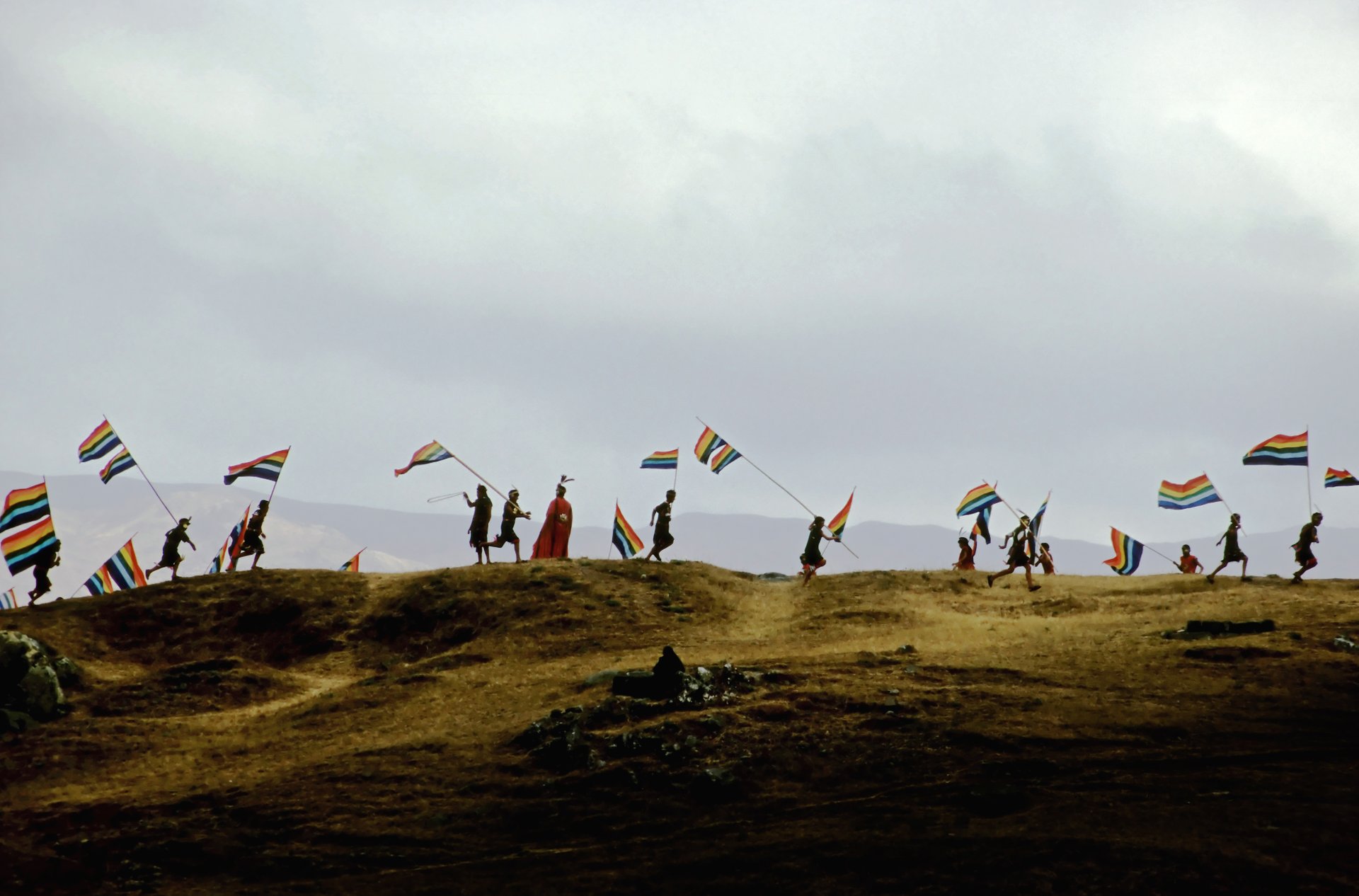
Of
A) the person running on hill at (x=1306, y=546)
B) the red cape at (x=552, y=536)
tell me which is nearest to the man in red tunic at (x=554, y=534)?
the red cape at (x=552, y=536)

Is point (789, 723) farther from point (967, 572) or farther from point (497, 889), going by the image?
point (967, 572)

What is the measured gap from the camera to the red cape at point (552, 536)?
110 feet

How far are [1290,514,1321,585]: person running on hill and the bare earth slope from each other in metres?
1.72

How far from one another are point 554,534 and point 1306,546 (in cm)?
2076

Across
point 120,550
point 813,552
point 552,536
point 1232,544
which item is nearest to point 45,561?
point 120,550

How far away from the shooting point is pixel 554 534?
112ft

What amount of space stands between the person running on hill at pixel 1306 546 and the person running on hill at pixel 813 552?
1205 centimetres

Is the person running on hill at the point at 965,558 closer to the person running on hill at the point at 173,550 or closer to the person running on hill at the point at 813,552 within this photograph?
the person running on hill at the point at 813,552

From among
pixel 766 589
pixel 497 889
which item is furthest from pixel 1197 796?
pixel 766 589

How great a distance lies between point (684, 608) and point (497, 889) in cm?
1551

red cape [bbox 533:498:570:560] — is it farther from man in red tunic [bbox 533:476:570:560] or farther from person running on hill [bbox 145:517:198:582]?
person running on hill [bbox 145:517:198:582]

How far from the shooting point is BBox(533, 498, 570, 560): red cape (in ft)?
110

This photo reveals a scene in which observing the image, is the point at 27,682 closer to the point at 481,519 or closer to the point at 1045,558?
the point at 481,519

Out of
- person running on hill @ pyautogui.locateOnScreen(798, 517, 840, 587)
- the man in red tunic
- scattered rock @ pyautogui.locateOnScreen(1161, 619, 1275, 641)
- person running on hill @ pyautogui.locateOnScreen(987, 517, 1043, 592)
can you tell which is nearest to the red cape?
the man in red tunic
